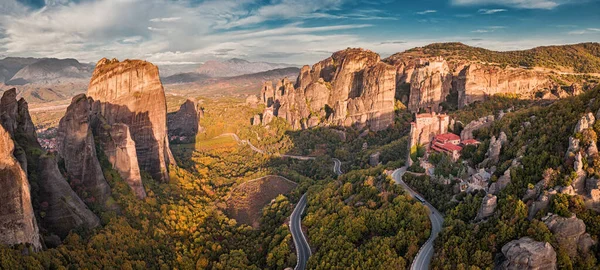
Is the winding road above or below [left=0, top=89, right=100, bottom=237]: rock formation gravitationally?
below

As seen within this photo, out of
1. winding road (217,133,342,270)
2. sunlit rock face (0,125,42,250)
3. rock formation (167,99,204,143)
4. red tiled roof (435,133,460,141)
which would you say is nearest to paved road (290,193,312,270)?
winding road (217,133,342,270)

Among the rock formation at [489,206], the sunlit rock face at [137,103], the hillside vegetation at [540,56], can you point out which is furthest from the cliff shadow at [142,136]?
the hillside vegetation at [540,56]

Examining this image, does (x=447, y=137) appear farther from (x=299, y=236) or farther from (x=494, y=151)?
(x=299, y=236)

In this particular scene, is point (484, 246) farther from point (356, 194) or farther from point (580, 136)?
point (356, 194)

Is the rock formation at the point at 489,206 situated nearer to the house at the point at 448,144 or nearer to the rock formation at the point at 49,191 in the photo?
the house at the point at 448,144

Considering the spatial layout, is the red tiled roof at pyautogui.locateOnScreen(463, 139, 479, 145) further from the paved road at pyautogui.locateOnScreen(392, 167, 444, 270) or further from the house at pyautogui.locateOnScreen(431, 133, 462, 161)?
the paved road at pyautogui.locateOnScreen(392, 167, 444, 270)

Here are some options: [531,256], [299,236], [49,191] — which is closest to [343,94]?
[299,236]

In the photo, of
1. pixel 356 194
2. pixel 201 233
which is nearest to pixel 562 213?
pixel 356 194
